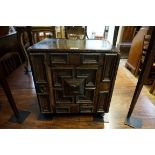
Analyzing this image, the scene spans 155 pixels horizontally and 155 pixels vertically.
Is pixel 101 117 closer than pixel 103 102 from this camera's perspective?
No

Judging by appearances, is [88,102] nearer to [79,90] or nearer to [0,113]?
[79,90]

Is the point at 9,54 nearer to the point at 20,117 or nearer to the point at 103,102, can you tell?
the point at 20,117

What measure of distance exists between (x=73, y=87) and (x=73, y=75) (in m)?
0.12

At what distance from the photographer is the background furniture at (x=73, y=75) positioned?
109cm

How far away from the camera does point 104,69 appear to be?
1.17m

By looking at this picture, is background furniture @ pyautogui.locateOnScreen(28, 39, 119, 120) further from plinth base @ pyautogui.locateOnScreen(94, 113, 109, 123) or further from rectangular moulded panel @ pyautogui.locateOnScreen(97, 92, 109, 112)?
plinth base @ pyautogui.locateOnScreen(94, 113, 109, 123)

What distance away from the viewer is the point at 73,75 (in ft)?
3.93

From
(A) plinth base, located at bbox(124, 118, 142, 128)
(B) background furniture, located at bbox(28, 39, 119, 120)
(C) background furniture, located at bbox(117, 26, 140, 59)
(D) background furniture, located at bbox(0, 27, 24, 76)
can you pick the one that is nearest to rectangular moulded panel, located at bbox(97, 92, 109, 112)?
(B) background furniture, located at bbox(28, 39, 119, 120)

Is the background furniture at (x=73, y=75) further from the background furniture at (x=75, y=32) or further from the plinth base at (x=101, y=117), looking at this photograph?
the background furniture at (x=75, y=32)

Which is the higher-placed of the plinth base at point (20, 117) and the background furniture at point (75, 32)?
the background furniture at point (75, 32)

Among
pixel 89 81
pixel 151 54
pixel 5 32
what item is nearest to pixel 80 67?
pixel 89 81

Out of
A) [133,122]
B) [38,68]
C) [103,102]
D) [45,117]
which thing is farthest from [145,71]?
[45,117]

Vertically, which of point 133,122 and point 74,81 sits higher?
point 74,81

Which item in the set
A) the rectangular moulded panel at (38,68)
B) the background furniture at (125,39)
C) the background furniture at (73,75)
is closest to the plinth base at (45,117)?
the background furniture at (73,75)
